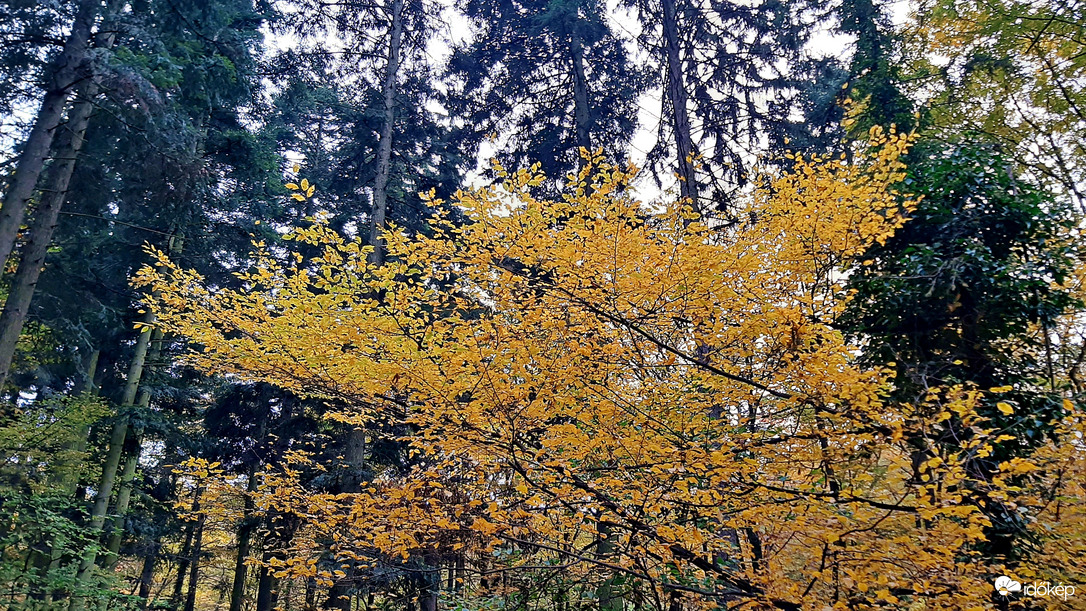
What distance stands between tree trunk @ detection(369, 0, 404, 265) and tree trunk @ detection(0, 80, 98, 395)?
3750mm

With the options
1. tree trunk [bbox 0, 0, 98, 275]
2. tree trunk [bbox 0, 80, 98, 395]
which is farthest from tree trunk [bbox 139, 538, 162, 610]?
tree trunk [bbox 0, 0, 98, 275]

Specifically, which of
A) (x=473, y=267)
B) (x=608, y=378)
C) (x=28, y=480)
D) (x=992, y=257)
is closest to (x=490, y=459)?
(x=608, y=378)

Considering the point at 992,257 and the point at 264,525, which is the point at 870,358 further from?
the point at 264,525

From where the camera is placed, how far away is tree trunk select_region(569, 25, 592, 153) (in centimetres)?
963

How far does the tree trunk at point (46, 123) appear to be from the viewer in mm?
5668

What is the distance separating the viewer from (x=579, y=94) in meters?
10.1

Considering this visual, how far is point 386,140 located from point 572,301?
7.53 metres

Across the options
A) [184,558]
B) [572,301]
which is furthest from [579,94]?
[184,558]

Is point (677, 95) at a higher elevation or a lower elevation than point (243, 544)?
higher

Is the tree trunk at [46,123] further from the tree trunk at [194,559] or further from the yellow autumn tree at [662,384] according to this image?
the tree trunk at [194,559]

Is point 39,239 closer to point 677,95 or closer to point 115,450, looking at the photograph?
point 115,450

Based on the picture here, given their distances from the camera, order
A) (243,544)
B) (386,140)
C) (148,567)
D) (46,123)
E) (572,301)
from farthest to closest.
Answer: (148,567) → (243,544) → (386,140) → (46,123) → (572,301)

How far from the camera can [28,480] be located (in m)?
7.63

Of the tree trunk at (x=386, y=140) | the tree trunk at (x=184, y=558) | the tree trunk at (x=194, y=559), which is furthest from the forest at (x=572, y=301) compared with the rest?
the tree trunk at (x=194, y=559)
